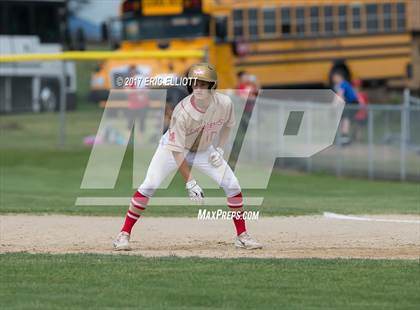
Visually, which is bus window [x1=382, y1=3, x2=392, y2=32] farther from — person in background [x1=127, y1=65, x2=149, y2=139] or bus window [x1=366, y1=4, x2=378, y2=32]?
person in background [x1=127, y1=65, x2=149, y2=139]

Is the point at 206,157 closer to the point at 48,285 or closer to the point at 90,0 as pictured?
the point at 48,285

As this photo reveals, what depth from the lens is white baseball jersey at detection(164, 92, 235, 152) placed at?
1060 centimetres

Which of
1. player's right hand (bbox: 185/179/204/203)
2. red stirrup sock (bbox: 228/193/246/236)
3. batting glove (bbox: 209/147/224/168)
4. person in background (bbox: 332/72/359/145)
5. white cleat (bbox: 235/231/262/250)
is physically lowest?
person in background (bbox: 332/72/359/145)

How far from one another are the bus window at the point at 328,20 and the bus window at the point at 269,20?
1.70 metres

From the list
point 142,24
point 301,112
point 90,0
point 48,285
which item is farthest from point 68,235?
point 90,0

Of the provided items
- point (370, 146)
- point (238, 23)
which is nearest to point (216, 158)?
point (370, 146)

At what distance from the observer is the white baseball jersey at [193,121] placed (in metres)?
10.6

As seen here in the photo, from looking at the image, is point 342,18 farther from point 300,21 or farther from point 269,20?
point 269,20

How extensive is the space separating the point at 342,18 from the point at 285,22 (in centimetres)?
192

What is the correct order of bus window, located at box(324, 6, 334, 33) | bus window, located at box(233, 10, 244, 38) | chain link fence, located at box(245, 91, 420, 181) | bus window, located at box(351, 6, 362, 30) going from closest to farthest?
chain link fence, located at box(245, 91, 420, 181)
bus window, located at box(233, 10, 244, 38)
bus window, located at box(324, 6, 334, 33)
bus window, located at box(351, 6, 362, 30)

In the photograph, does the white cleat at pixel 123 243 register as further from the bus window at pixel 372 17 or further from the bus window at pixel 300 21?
the bus window at pixel 372 17

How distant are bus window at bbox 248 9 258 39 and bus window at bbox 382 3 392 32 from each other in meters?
4.32

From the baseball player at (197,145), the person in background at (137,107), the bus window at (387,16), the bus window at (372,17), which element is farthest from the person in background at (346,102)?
the baseball player at (197,145)

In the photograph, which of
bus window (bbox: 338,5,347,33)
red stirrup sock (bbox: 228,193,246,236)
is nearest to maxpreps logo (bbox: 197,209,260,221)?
red stirrup sock (bbox: 228,193,246,236)
